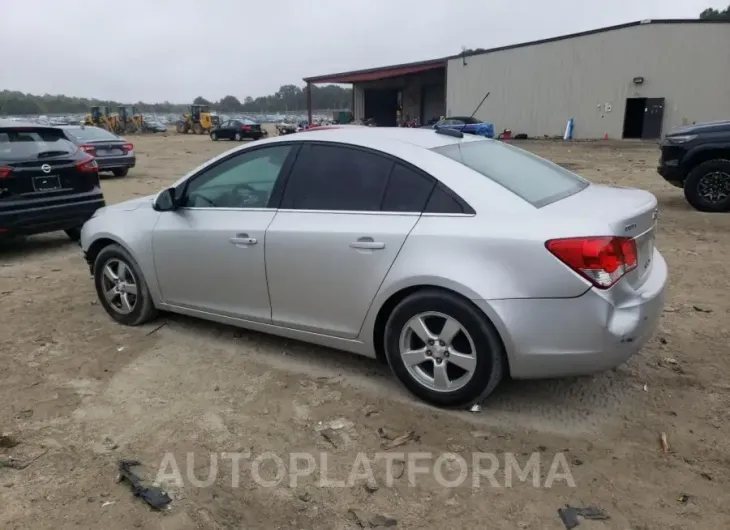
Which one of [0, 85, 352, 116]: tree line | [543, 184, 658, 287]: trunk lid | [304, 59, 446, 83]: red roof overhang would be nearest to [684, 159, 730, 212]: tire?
[543, 184, 658, 287]: trunk lid

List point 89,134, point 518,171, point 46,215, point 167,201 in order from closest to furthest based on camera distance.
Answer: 1. point 518,171
2. point 167,201
3. point 46,215
4. point 89,134

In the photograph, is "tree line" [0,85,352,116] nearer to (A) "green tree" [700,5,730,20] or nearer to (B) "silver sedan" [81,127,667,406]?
(A) "green tree" [700,5,730,20]

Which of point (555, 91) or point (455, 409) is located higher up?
point (555, 91)

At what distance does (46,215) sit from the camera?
7012 millimetres

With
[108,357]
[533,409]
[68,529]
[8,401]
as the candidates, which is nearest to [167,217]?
Result: [108,357]

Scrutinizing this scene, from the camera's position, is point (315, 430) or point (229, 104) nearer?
point (315, 430)

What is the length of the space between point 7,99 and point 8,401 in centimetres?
10437

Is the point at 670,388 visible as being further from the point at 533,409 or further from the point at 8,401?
the point at 8,401

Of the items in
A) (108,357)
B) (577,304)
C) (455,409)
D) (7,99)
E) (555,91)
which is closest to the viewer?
(577,304)

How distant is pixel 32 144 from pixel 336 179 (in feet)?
16.7

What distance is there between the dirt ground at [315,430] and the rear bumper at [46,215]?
77.0 inches

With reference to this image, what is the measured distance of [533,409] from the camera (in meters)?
3.49

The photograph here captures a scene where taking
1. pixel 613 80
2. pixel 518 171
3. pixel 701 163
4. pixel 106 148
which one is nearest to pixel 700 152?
pixel 701 163

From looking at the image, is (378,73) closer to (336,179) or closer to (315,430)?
(336,179)
